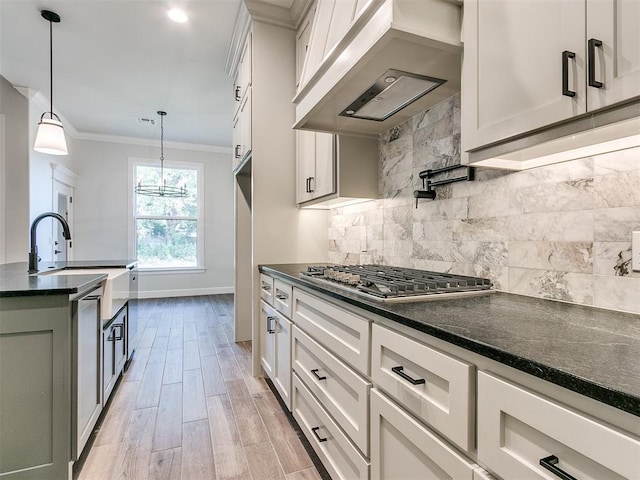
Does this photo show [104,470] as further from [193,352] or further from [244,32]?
[244,32]

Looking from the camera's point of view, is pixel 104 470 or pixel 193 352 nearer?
pixel 104 470

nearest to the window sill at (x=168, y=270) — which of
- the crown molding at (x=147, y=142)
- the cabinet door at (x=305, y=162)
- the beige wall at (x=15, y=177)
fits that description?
the beige wall at (x=15, y=177)

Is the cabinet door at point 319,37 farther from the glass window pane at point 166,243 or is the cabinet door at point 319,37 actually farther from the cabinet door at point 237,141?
the glass window pane at point 166,243

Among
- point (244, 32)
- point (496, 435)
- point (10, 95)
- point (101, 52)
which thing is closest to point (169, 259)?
point (10, 95)

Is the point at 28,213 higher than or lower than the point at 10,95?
lower

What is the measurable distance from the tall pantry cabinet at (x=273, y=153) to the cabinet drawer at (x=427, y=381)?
1802 mm

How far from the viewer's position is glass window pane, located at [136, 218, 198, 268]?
6328 millimetres

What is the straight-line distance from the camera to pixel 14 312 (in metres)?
1.41

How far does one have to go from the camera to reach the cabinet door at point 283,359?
205 centimetres

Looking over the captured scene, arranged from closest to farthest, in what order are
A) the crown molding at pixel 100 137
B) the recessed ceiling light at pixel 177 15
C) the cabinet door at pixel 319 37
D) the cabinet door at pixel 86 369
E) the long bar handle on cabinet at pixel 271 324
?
1. the cabinet door at pixel 86 369
2. the cabinet door at pixel 319 37
3. the long bar handle on cabinet at pixel 271 324
4. the recessed ceiling light at pixel 177 15
5. the crown molding at pixel 100 137

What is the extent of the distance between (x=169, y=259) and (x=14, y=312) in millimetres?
5370

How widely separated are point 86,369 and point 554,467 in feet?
6.57

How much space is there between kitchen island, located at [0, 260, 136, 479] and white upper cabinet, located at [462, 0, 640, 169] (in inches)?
71.0

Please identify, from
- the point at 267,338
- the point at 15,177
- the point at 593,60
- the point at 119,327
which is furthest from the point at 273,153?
the point at 15,177
